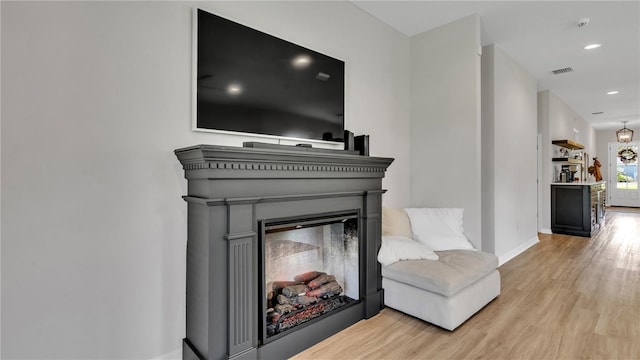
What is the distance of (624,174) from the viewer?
417 inches

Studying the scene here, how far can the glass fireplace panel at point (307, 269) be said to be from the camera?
78.9 inches

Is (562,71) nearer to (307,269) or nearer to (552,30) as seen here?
(552,30)

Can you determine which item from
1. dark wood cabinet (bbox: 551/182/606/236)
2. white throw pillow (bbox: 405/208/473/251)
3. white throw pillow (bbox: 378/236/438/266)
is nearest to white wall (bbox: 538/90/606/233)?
dark wood cabinet (bbox: 551/182/606/236)

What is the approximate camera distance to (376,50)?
125 inches

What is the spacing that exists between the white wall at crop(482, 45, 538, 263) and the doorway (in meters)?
8.86

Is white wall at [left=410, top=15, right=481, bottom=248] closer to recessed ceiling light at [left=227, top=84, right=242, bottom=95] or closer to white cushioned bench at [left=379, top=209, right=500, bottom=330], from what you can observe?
white cushioned bench at [left=379, top=209, right=500, bottom=330]

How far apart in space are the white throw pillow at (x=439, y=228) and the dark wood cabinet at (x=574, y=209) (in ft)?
13.0

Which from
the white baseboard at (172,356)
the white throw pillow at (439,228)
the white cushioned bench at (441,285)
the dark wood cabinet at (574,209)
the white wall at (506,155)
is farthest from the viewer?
the dark wood cabinet at (574,209)

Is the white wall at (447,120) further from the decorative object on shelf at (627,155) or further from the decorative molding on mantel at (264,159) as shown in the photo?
the decorative object on shelf at (627,155)

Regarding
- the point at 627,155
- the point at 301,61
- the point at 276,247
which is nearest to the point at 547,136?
the point at 301,61

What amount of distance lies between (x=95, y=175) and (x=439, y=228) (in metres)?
2.72

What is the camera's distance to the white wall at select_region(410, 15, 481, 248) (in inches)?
124

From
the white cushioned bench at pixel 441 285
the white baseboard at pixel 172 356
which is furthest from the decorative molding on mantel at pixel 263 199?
the white baseboard at pixel 172 356

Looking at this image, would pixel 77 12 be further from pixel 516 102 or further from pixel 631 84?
pixel 631 84
